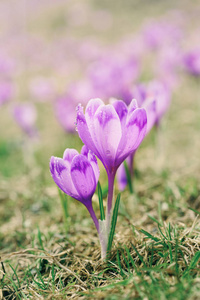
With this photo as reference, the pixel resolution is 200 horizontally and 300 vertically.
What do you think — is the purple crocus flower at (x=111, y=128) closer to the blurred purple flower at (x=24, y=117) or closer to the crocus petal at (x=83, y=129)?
the crocus petal at (x=83, y=129)

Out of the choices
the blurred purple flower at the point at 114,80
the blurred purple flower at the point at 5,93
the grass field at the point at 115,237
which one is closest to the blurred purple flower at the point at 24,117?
the grass field at the point at 115,237

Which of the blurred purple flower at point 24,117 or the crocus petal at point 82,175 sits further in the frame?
the blurred purple flower at point 24,117

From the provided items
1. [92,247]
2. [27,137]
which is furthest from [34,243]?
[27,137]

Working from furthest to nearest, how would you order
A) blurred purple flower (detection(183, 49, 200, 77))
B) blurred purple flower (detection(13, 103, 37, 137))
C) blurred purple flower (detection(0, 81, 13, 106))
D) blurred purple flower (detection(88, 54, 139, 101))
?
1. blurred purple flower (detection(0, 81, 13, 106))
2. blurred purple flower (detection(13, 103, 37, 137))
3. blurred purple flower (detection(183, 49, 200, 77))
4. blurred purple flower (detection(88, 54, 139, 101))

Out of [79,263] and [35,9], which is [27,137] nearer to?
[79,263]

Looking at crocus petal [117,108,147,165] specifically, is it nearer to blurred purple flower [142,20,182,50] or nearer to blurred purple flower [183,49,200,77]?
blurred purple flower [183,49,200,77]

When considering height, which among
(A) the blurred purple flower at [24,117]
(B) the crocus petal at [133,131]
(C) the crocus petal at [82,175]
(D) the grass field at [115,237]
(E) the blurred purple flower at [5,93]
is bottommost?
(D) the grass field at [115,237]

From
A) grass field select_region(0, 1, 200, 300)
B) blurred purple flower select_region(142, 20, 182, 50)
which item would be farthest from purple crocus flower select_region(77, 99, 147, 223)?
blurred purple flower select_region(142, 20, 182, 50)
